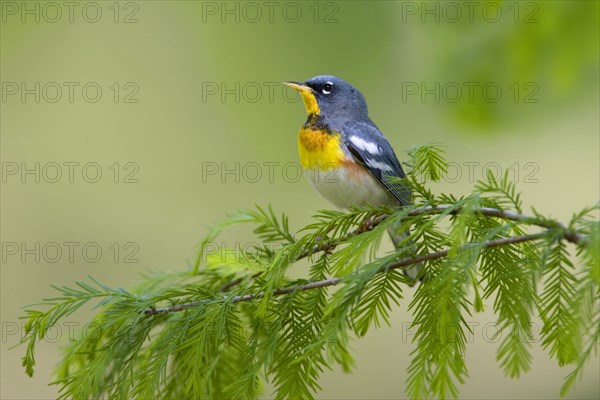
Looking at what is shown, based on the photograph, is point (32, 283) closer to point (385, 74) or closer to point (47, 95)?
point (47, 95)

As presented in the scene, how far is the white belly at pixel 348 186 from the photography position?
345 centimetres

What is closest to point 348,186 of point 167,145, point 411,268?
point 411,268

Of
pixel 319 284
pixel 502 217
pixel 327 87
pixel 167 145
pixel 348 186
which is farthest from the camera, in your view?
pixel 167 145

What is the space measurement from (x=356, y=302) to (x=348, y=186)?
179 cm

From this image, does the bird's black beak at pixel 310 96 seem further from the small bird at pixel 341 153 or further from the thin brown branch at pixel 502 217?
the thin brown branch at pixel 502 217

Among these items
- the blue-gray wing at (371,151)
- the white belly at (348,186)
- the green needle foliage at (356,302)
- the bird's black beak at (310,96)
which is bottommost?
the green needle foliage at (356,302)

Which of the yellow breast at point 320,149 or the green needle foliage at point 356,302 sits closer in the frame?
the green needle foliage at point 356,302

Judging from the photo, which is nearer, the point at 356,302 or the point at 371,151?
the point at 356,302

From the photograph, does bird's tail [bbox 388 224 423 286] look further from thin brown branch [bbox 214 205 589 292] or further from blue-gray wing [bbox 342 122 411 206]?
blue-gray wing [bbox 342 122 411 206]

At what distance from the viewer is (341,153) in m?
3.49

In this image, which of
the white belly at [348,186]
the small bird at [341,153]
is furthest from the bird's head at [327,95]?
the white belly at [348,186]

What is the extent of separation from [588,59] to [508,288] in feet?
3.55

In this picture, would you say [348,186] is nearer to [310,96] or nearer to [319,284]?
[310,96]

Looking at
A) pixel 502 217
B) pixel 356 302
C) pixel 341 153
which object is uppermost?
pixel 341 153
